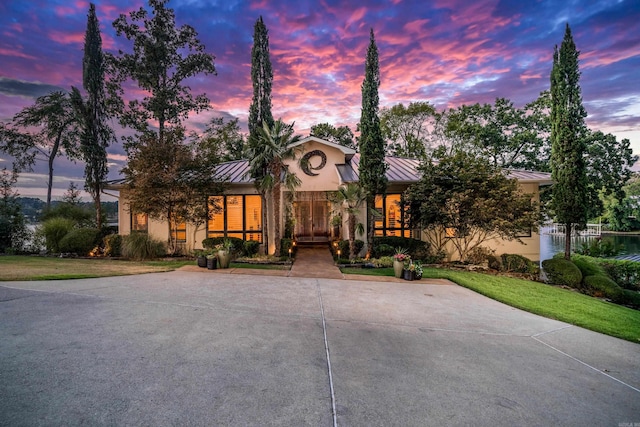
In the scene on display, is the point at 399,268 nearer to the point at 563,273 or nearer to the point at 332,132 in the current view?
the point at 563,273

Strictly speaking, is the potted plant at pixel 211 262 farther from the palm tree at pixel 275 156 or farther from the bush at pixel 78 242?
the bush at pixel 78 242

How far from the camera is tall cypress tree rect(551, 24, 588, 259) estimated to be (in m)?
12.9

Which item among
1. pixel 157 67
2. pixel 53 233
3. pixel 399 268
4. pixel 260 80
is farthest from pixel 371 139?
pixel 53 233

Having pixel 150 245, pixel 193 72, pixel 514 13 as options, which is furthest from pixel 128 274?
pixel 514 13

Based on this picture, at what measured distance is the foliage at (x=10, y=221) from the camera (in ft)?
48.6

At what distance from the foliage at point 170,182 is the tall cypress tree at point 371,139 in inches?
284

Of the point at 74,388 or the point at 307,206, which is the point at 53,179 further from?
the point at 74,388

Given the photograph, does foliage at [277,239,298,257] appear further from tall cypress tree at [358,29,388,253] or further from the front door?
the front door

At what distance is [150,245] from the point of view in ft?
42.5

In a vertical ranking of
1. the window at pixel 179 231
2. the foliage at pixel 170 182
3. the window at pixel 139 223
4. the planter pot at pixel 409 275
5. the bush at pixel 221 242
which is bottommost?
the planter pot at pixel 409 275

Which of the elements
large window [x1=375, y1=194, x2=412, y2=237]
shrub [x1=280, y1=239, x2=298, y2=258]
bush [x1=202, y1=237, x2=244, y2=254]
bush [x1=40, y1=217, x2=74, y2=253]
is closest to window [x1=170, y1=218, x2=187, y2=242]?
bush [x1=202, y1=237, x2=244, y2=254]

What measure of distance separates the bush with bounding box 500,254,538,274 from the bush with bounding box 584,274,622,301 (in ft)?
6.16

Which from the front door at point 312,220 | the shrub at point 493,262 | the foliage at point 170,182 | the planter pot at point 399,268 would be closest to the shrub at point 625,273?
the shrub at point 493,262

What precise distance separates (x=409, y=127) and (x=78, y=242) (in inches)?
1009
